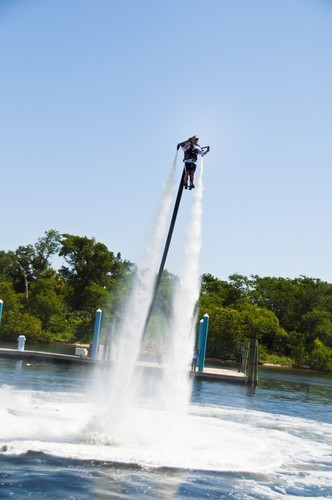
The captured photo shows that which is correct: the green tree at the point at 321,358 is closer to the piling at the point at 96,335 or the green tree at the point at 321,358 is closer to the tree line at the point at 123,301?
the tree line at the point at 123,301

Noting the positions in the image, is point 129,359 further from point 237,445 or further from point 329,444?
point 329,444

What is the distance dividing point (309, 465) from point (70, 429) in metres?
5.88

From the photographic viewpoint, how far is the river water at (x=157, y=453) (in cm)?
980

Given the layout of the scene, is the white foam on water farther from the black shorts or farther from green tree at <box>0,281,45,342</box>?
green tree at <box>0,281,45,342</box>

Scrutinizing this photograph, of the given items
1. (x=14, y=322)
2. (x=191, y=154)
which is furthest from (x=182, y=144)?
(x=14, y=322)

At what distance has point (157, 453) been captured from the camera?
1227 cm

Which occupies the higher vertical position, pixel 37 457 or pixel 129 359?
pixel 129 359

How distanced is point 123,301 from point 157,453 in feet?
180

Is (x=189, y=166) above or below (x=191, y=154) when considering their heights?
below

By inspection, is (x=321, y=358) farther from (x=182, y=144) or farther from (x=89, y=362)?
(x=182, y=144)

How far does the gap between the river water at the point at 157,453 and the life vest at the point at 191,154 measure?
6.61 metres

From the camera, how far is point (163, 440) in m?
13.6

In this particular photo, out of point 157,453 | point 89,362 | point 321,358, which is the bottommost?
point 157,453

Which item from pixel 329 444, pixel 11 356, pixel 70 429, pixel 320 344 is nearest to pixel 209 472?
pixel 70 429
